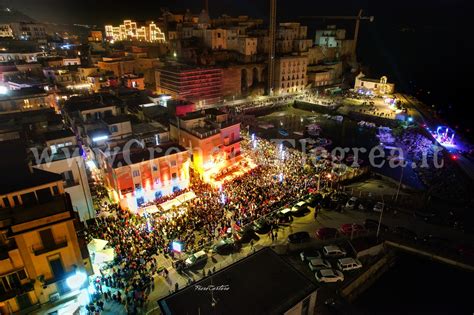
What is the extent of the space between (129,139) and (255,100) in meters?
41.6

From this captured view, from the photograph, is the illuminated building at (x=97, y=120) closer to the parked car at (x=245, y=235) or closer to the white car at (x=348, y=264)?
the parked car at (x=245, y=235)

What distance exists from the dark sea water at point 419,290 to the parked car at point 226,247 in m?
8.16

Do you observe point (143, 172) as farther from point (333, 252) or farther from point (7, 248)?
point (333, 252)

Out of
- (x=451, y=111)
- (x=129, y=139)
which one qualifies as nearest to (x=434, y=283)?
(x=129, y=139)

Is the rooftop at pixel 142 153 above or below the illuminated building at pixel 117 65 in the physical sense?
below

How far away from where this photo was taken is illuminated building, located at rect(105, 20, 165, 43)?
88.2 m

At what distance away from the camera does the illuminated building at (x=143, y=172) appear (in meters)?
25.6

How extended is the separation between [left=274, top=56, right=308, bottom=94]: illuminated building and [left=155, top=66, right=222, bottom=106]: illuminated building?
14.8 m

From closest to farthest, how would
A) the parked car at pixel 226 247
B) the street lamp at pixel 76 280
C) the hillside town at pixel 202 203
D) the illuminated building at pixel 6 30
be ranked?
the hillside town at pixel 202 203
the street lamp at pixel 76 280
the parked car at pixel 226 247
the illuminated building at pixel 6 30

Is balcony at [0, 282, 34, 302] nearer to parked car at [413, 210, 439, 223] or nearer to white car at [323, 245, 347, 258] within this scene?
white car at [323, 245, 347, 258]

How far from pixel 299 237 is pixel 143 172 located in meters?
13.6

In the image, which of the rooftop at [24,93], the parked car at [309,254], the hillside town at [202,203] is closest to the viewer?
the hillside town at [202,203]

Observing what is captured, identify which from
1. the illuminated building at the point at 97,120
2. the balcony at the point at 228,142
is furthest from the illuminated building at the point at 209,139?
the illuminated building at the point at 97,120

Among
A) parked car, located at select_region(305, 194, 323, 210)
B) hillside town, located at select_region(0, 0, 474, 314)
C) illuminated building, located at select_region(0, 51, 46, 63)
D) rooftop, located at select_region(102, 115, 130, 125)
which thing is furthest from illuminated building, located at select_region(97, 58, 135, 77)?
parked car, located at select_region(305, 194, 323, 210)
